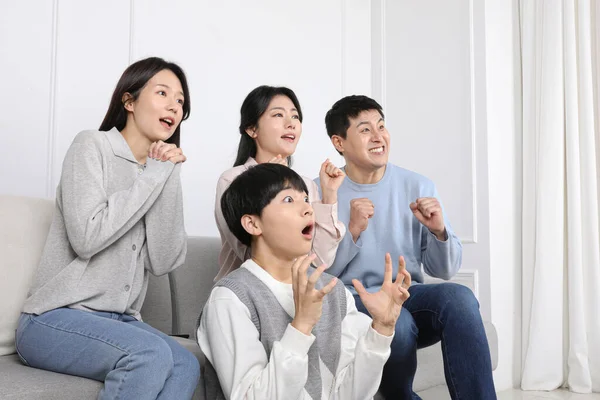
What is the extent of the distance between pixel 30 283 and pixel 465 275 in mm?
2185

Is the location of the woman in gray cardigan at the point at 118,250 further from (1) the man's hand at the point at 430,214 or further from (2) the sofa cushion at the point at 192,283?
(1) the man's hand at the point at 430,214

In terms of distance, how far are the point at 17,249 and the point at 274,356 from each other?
2.85 ft

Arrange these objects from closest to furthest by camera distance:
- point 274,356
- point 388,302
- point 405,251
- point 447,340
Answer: point 274,356 < point 388,302 < point 447,340 < point 405,251

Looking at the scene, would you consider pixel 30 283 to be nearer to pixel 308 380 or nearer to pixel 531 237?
pixel 308 380

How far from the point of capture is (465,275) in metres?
3.32

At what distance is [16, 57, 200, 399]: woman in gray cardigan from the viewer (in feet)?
4.62

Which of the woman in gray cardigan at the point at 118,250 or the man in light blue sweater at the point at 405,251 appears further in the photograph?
the man in light blue sweater at the point at 405,251

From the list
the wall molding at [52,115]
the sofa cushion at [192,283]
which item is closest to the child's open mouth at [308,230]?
the sofa cushion at [192,283]

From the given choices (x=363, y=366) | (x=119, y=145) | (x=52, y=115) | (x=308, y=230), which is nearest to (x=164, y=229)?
(x=119, y=145)

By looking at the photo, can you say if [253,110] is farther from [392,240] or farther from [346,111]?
[392,240]

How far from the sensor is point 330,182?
6.31 feet

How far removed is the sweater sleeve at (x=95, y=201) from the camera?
1.57 meters

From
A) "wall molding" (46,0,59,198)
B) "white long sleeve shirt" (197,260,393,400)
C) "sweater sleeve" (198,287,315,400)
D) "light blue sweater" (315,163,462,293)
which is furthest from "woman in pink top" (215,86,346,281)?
"wall molding" (46,0,59,198)

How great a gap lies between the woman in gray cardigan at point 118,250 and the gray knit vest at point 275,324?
18cm
